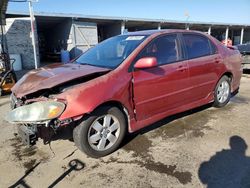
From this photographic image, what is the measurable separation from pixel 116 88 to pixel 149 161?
106cm

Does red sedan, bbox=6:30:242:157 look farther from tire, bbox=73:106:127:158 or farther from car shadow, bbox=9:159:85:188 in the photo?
car shadow, bbox=9:159:85:188

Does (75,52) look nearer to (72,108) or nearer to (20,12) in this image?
(20,12)

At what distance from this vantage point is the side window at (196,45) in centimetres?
446

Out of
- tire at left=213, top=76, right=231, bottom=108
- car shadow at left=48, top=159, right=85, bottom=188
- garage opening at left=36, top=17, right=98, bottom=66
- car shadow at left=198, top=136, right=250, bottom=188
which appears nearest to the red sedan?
car shadow at left=48, top=159, right=85, bottom=188

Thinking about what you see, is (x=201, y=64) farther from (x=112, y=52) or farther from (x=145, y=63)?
(x=112, y=52)

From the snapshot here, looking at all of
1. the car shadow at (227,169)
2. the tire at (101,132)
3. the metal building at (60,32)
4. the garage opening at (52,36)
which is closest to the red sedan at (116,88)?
the tire at (101,132)

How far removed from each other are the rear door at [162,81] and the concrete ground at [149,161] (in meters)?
0.50

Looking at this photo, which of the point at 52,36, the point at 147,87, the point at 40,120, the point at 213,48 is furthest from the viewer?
the point at 52,36

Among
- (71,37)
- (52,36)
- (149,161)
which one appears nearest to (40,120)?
(149,161)

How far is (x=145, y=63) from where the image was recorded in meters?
3.47

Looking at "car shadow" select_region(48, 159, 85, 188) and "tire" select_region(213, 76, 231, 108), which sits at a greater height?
"tire" select_region(213, 76, 231, 108)

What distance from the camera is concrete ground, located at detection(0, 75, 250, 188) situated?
9.30 ft

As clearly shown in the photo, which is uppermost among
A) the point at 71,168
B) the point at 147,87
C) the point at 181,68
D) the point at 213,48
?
the point at 213,48

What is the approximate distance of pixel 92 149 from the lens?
3.26 metres
